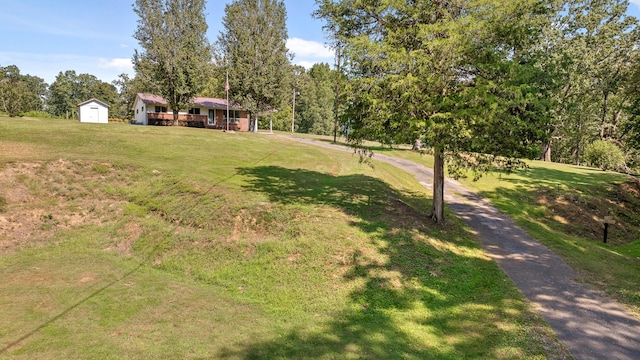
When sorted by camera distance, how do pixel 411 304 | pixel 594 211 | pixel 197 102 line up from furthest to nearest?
pixel 197 102 < pixel 594 211 < pixel 411 304

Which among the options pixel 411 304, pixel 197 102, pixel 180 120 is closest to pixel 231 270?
pixel 411 304

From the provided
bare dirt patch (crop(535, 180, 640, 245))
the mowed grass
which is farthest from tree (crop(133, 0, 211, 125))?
bare dirt patch (crop(535, 180, 640, 245))

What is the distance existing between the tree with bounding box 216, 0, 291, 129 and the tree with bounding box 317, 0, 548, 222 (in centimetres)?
2949

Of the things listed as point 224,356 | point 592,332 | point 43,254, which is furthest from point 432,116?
point 43,254

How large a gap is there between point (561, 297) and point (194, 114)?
42.9 meters

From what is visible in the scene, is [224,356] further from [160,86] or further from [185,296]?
[160,86]

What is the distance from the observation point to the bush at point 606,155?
2894 cm

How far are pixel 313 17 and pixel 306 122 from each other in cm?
6921

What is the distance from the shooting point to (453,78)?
1029 cm

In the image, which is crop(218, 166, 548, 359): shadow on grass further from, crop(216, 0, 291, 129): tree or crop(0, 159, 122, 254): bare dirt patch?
crop(216, 0, 291, 129): tree

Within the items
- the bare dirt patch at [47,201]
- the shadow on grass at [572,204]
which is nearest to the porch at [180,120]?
the bare dirt patch at [47,201]

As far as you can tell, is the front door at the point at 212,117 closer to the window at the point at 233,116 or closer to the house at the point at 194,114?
the house at the point at 194,114

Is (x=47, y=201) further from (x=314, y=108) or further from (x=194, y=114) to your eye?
(x=314, y=108)

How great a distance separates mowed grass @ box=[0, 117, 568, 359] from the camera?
662cm
